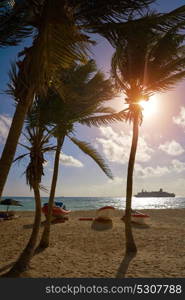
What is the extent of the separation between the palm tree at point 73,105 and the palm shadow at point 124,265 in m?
2.47

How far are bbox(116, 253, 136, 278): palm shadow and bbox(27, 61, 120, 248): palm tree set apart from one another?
247cm

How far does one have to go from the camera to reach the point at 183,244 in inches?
344

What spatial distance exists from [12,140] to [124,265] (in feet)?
16.2

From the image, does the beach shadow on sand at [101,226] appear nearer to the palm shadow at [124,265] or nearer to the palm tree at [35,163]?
the palm shadow at [124,265]

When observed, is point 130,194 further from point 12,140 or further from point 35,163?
point 12,140

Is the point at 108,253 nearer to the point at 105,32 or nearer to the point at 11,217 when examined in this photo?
the point at 105,32

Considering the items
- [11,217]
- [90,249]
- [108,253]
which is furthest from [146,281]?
[11,217]

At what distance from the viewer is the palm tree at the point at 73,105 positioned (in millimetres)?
4984

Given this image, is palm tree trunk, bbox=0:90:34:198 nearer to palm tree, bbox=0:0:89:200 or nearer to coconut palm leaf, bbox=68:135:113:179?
palm tree, bbox=0:0:89:200

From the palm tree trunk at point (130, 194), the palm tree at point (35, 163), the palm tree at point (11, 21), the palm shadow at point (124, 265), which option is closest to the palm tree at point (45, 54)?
the palm tree at point (11, 21)

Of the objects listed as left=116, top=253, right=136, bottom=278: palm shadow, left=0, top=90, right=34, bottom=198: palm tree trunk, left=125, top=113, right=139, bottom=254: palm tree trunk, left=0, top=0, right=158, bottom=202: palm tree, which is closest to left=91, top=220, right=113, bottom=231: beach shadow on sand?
left=125, top=113, right=139, bottom=254: palm tree trunk

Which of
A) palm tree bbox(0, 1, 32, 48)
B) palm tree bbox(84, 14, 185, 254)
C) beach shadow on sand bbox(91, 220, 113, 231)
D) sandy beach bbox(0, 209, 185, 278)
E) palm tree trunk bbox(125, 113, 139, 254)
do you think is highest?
palm tree bbox(84, 14, 185, 254)

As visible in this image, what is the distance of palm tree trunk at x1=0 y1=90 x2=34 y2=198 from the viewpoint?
8.53 feet

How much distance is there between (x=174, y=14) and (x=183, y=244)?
8.49 meters
